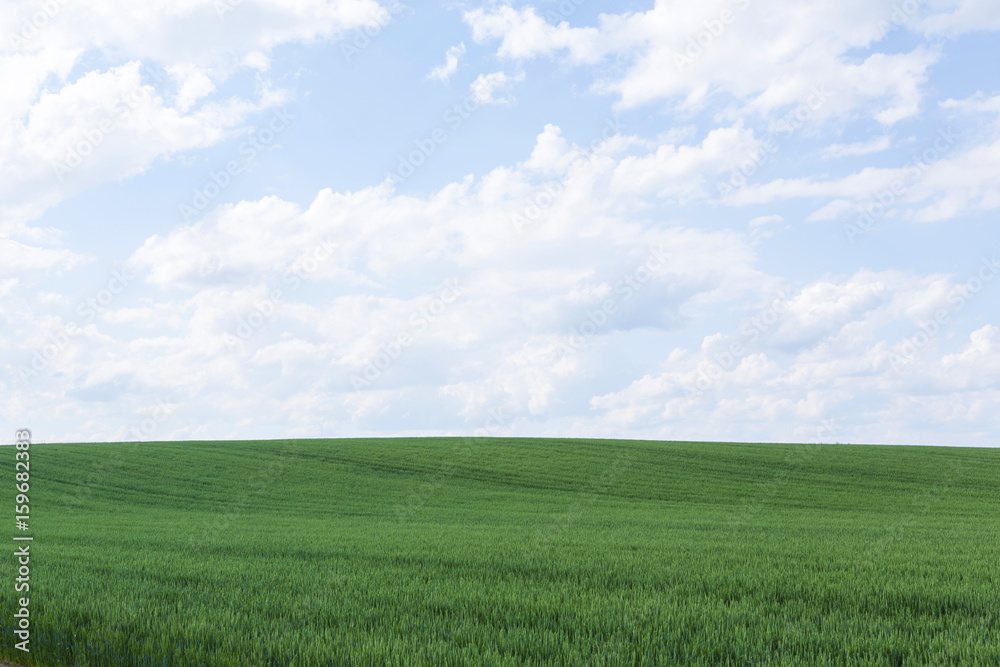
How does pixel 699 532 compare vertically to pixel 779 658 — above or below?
below

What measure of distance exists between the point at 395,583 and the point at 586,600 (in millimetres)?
3072

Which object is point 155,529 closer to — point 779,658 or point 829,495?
point 779,658

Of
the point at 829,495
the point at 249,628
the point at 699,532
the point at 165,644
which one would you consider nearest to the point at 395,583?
the point at 249,628

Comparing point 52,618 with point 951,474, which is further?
point 951,474

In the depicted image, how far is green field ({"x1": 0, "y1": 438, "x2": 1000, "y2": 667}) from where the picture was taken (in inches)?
261

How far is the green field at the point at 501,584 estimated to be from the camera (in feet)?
21.7

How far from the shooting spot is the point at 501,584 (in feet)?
32.4

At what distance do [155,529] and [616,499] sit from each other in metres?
22.4

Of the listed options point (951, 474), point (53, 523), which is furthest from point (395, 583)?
point (951, 474)

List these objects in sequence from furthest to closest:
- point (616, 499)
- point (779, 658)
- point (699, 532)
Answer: point (616, 499)
point (699, 532)
point (779, 658)

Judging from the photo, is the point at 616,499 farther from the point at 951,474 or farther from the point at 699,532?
the point at 951,474

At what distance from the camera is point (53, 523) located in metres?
24.2

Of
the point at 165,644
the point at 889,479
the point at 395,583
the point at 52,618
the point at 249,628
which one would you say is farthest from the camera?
the point at 889,479

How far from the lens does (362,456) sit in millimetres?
49938
